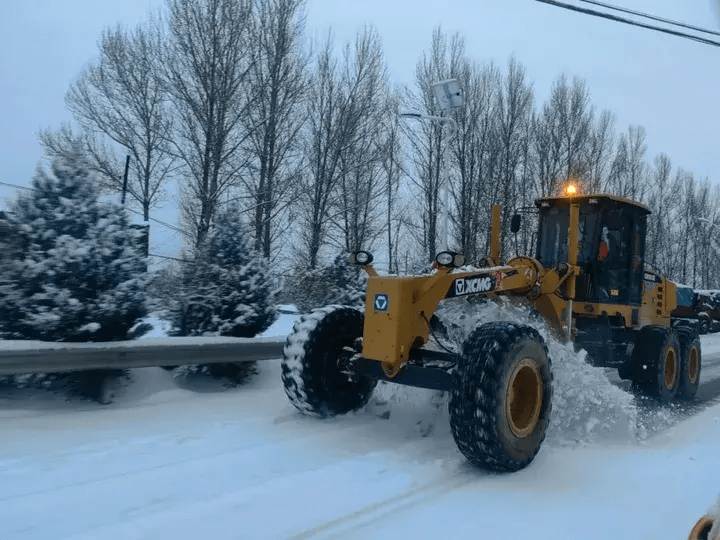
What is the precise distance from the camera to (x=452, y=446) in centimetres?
560

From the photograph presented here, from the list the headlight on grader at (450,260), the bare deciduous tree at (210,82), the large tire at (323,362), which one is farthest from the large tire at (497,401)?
the bare deciduous tree at (210,82)

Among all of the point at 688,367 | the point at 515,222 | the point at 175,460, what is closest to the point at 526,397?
the point at 175,460

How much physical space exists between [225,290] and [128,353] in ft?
6.76

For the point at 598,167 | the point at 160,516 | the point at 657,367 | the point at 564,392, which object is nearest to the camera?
the point at 160,516

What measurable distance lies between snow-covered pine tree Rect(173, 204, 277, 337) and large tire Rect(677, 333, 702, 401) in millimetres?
5950

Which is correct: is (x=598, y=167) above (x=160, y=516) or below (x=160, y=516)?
above

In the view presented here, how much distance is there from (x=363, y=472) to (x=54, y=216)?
421cm

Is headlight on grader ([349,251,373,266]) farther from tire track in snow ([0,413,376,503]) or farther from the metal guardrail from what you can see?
the metal guardrail

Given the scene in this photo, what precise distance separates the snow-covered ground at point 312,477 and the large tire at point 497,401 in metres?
0.21

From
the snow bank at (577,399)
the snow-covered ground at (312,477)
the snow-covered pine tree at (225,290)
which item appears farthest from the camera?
the snow-covered pine tree at (225,290)

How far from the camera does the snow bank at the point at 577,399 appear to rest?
595 centimetres

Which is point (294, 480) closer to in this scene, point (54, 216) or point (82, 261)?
point (82, 261)

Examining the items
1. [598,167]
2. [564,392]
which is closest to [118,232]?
[564,392]

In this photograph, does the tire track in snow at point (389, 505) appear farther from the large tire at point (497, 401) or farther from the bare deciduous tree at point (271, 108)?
the bare deciduous tree at point (271, 108)
